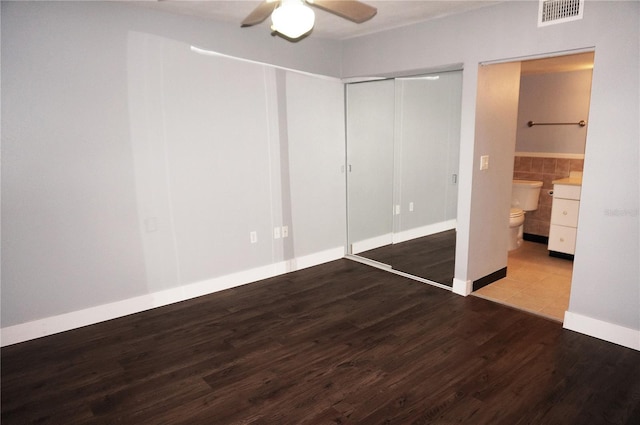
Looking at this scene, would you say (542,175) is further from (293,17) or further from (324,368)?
(293,17)

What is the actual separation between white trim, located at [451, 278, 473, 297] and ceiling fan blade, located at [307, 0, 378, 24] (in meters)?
2.42

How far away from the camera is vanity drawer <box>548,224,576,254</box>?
4.33m

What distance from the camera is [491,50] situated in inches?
121

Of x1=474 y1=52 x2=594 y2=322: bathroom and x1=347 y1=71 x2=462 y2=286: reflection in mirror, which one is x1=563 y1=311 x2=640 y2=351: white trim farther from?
x1=347 y1=71 x2=462 y2=286: reflection in mirror

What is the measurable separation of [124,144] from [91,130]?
0.24 m

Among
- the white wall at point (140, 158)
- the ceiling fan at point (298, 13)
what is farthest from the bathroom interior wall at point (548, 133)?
the ceiling fan at point (298, 13)

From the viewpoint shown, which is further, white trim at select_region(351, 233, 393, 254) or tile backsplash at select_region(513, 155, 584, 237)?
tile backsplash at select_region(513, 155, 584, 237)

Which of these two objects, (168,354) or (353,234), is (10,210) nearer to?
(168,354)

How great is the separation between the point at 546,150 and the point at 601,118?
2634 mm

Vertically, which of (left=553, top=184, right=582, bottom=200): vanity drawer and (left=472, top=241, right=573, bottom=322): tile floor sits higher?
(left=553, top=184, right=582, bottom=200): vanity drawer

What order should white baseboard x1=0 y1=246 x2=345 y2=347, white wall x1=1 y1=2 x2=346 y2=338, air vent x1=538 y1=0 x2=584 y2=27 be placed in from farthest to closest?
1. white baseboard x1=0 y1=246 x2=345 y2=347
2. white wall x1=1 y1=2 x2=346 y2=338
3. air vent x1=538 y1=0 x2=584 y2=27

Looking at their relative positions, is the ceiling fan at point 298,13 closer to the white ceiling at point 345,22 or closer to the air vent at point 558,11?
the white ceiling at point 345,22

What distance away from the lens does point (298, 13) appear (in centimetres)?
185

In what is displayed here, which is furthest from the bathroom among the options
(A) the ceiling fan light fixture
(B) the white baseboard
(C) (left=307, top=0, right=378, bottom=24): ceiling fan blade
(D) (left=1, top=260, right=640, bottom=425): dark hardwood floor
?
(A) the ceiling fan light fixture
